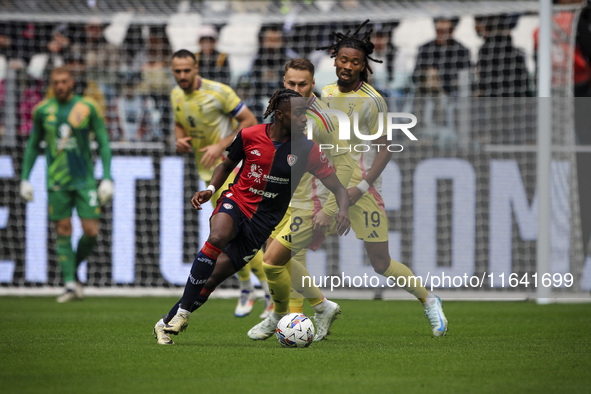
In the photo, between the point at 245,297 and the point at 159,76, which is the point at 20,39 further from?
the point at 245,297

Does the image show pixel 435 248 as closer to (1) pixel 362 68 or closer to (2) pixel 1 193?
(1) pixel 362 68

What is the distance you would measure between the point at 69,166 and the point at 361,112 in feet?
16.4

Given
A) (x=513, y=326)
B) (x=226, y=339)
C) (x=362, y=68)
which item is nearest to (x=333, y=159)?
(x=362, y=68)

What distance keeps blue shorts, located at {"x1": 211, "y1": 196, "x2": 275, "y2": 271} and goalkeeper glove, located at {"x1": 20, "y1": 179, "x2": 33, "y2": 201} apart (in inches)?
195

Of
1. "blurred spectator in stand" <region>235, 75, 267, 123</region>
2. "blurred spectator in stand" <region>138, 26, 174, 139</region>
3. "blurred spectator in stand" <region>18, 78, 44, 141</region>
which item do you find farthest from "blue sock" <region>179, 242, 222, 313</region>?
"blurred spectator in stand" <region>18, 78, 44, 141</region>

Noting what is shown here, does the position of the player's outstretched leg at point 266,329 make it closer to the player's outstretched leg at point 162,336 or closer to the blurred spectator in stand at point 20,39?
the player's outstretched leg at point 162,336

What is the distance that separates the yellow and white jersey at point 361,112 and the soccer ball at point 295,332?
142 cm

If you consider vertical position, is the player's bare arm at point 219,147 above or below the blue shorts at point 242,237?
above

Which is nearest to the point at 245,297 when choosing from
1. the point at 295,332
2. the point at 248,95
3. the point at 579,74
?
the point at 295,332

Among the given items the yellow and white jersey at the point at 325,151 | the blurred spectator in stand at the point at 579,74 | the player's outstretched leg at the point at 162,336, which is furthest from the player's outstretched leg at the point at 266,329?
the blurred spectator in stand at the point at 579,74

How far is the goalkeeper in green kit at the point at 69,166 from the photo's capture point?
1101cm

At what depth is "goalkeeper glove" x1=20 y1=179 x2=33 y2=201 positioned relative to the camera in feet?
35.6

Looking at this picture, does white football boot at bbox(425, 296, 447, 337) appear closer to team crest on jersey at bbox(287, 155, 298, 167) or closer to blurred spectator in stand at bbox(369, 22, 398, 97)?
team crest on jersey at bbox(287, 155, 298, 167)

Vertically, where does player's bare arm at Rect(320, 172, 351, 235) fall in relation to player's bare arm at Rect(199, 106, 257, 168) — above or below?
below
